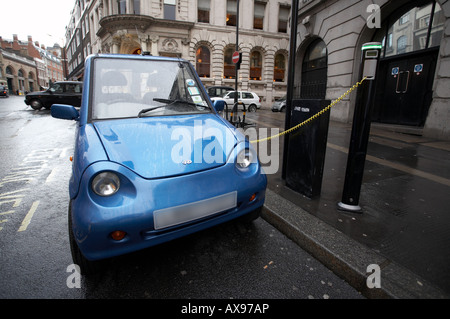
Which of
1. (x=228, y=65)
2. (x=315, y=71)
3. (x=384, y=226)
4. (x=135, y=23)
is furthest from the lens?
(x=228, y=65)

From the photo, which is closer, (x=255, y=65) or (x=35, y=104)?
(x=35, y=104)

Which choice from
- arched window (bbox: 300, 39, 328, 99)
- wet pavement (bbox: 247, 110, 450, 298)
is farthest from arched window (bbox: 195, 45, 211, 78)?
wet pavement (bbox: 247, 110, 450, 298)

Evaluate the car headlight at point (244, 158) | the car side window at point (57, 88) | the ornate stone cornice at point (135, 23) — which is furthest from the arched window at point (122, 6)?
the car headlight at point (244, 158)

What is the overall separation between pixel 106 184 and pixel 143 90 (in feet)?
4.84

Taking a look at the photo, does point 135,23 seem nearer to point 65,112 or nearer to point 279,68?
point 279,68

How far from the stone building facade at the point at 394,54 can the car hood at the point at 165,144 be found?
8.03 meters

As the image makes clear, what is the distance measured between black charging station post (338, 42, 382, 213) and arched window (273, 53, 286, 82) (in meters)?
25.7

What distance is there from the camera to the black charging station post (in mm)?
2443

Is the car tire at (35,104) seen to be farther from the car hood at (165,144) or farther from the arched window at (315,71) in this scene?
the car hood at (165,144)

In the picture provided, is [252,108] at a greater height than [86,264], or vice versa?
[252,108]

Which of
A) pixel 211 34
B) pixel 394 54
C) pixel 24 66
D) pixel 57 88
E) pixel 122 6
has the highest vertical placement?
pixel 122 6

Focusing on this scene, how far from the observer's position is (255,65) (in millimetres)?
26156

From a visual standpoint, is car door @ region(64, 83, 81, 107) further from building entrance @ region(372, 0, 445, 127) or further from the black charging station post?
the black charging station post

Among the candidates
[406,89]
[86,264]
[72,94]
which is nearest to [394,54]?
[406,89]
